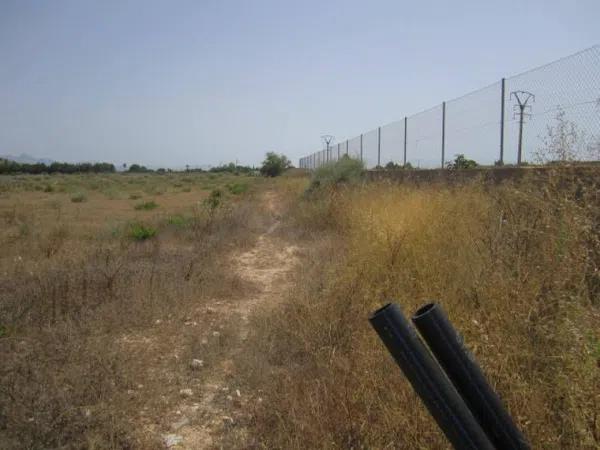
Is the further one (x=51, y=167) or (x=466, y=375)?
(x=51, y=167)

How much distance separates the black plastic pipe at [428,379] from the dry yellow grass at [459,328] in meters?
0.71

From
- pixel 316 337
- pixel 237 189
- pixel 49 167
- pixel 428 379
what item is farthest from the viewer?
pixel 49 167

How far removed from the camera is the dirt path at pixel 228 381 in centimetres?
247

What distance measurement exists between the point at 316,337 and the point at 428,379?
211 cm

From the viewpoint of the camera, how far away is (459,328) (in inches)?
107

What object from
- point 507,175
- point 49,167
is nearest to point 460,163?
point 507,175

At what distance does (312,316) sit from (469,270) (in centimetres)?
135

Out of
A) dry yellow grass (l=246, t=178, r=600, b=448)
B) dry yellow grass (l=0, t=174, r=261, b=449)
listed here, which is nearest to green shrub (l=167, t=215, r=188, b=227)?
dry yellow grass (l=0, t=174, r=261, b=449)

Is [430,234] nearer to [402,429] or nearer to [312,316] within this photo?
[312,316]

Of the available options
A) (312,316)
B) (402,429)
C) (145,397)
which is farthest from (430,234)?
(145,397)

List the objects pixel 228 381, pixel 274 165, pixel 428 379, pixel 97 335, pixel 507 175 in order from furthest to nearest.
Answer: pixel 274 165
pixel 507 175
pixel 97 335
pixel 228 381
pixel 428 379

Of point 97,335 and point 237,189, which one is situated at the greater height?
point 237,189

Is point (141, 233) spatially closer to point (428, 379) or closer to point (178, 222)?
point (178, 222)

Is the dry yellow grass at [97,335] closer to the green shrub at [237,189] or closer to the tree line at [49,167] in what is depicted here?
the green shrub at [237,189]
